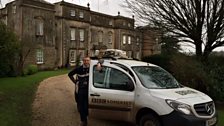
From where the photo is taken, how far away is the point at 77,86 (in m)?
8.52

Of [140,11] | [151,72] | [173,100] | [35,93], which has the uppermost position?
[140,11]

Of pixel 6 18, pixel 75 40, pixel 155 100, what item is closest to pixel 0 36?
pixel 155 100

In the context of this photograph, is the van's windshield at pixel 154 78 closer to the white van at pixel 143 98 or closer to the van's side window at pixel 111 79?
the white van at pixel 143 98

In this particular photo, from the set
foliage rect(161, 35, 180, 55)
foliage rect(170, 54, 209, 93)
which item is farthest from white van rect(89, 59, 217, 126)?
foliage rect(161, 35, 180, 55)

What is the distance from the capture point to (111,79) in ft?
27.6

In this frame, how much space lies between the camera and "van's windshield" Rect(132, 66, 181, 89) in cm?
802

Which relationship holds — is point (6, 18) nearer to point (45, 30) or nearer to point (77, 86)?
point (45, 30)

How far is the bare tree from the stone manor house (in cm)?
1148

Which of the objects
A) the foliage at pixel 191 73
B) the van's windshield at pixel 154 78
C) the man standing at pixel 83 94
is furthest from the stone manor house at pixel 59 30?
the man standing at pixel 83 94

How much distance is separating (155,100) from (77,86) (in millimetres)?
2433

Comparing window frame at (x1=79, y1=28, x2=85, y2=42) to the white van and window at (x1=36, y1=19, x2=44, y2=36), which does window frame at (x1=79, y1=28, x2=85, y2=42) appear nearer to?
window at (x1=36, y1=19, x2=44, y2=36)

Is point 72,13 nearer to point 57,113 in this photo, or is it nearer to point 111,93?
point 57,113

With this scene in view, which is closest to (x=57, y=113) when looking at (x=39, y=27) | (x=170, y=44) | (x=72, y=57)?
(x=170, y=44)

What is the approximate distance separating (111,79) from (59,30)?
35000mm
